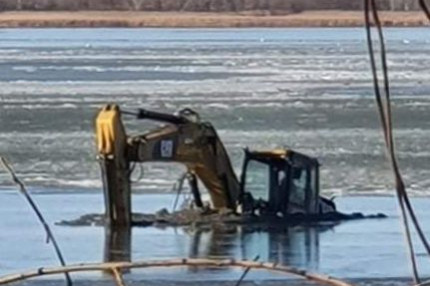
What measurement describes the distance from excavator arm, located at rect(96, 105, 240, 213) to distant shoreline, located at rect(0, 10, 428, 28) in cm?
7963

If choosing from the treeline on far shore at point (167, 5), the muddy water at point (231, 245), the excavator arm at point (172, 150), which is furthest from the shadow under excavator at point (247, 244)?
the treeline on far shore at point (167, 5)

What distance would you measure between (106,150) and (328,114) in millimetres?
15780

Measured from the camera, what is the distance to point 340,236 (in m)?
15.3

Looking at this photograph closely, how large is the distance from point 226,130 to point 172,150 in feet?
37.8

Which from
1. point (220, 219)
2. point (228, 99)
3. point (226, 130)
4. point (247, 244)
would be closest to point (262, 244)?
point (247, 244)

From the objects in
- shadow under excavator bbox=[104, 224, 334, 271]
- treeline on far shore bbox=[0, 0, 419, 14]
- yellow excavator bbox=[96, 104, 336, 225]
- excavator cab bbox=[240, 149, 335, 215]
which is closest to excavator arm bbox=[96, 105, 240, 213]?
yellow excavator bbox=[96, 104, 336, 225]

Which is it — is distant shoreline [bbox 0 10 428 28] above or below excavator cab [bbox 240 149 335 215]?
below

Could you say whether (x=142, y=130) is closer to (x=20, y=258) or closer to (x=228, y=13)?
(x=20, y=258)

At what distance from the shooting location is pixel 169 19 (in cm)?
10412

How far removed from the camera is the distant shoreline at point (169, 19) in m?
99.9

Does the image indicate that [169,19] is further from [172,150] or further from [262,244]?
[262,244]

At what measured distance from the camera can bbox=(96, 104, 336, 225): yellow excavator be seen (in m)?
15.7

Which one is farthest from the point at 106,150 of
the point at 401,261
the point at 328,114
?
the point at 328,114

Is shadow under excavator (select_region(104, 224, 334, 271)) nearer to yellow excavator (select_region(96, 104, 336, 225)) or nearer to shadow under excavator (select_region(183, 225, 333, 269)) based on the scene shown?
shadow under excavator (select_region(183, 225, 333, 269))
